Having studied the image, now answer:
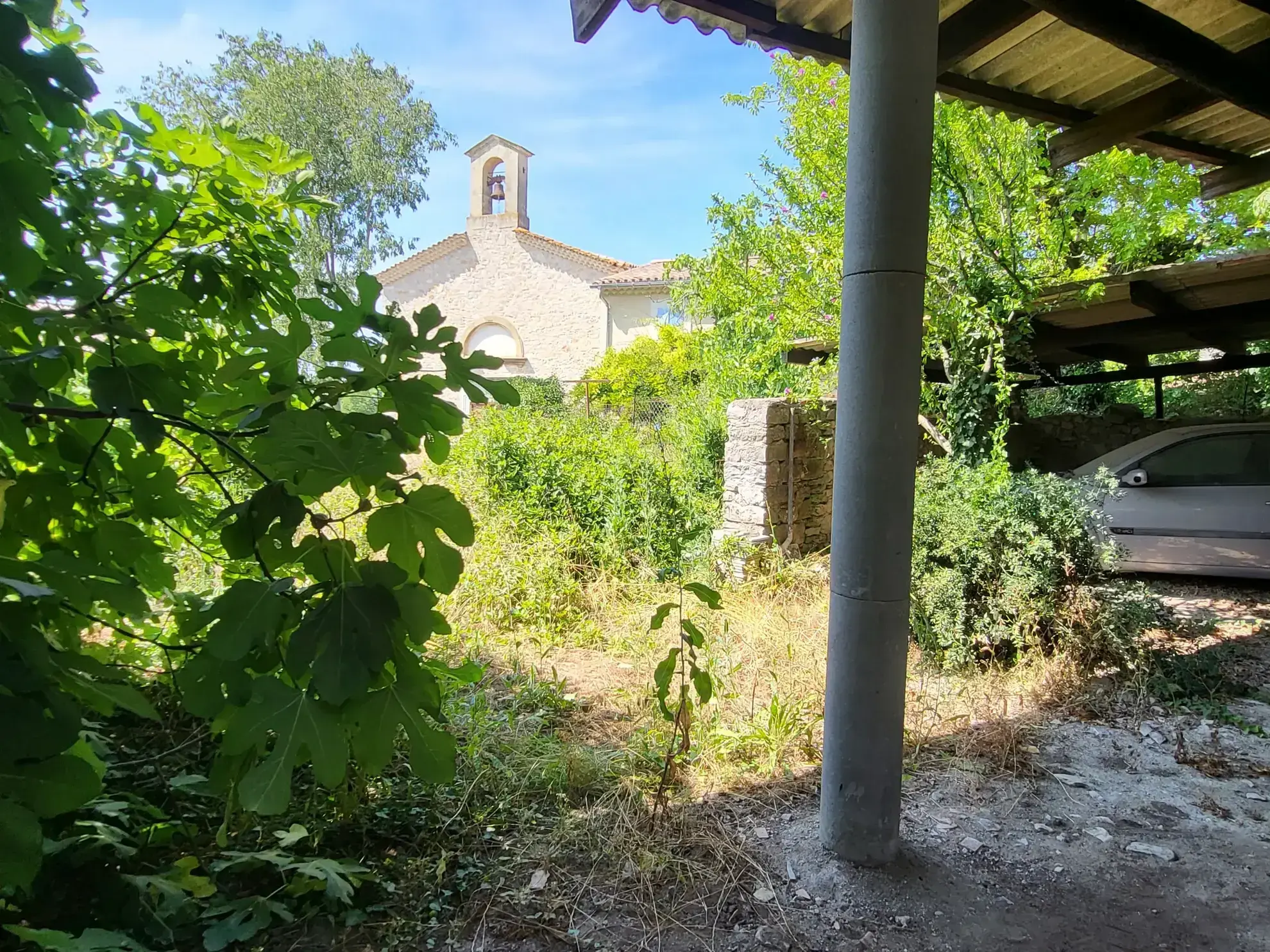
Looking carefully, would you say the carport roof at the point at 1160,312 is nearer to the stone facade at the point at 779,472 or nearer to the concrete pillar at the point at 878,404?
the stone facade at the point at 779,472

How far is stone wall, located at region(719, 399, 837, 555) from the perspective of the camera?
6.23m

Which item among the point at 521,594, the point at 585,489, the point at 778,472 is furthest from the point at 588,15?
the point at 585,489

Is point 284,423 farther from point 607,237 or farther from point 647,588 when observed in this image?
point 607,237

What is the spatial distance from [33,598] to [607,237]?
26.2 m

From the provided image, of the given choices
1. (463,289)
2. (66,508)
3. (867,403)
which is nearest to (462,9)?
(867,403)

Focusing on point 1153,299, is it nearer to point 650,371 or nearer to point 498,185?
point 650,371

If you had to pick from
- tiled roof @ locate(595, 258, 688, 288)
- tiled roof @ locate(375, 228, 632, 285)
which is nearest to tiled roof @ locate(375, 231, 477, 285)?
tiled roof @ locate(375, 228, 632, 285)

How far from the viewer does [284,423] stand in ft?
3.18

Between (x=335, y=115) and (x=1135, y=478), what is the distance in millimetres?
20632

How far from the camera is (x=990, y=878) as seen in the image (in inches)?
89.6

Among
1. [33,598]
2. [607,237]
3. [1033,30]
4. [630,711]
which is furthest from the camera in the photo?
[607,237]

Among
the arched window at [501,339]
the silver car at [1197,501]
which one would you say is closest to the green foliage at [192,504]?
the silver car at [1197,501]

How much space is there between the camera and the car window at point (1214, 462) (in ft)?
20.2

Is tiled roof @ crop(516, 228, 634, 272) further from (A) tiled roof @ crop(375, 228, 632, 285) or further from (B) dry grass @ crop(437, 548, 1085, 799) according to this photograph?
(B) dry grass @ crop(437, 548, 1085, 799)
